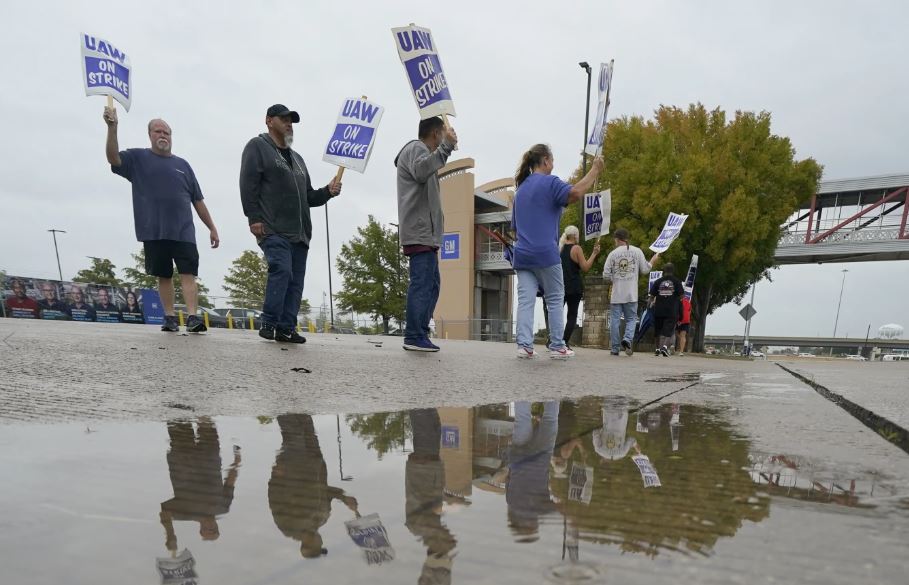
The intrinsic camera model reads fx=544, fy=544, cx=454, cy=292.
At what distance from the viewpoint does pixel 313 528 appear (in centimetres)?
63

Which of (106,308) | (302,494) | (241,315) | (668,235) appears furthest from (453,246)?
(302,494)

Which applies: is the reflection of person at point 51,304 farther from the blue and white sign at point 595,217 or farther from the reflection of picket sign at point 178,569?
the reflection of picket sign at point 178,569

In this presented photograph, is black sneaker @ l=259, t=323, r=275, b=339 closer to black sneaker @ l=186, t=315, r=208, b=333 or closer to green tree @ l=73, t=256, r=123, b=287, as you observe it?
black sneaker @ l=186, t=315, r=208, b=333

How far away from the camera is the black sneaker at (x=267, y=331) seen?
16.3ft

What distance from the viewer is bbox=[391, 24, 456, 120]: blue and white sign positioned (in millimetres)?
5129

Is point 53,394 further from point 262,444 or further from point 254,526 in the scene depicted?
point 254,526

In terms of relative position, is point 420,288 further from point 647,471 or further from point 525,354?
point 647,471

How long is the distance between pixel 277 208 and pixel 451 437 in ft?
13.1

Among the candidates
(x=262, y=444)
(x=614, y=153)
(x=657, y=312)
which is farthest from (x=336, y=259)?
(x=262, y=444)

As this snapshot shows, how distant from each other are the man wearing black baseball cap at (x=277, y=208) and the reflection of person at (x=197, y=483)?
3.63 meters

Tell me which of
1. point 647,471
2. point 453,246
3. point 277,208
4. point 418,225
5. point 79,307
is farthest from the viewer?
point 453,246

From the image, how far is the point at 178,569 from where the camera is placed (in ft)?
1.74

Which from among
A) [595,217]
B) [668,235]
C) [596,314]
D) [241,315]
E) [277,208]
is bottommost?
[241,315]

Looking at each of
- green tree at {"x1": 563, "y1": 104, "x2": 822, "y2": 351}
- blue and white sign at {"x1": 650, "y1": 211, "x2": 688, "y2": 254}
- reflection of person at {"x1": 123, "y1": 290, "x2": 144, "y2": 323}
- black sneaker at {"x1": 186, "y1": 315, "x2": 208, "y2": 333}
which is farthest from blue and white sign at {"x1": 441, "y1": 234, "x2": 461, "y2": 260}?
black sneaker at {"x1": 186, "y1": 315, "x2": 208, "y2": 333}
